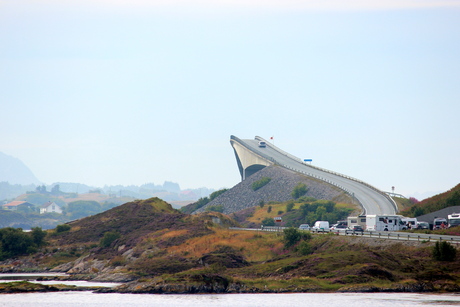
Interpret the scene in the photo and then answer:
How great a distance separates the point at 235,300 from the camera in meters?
71.6

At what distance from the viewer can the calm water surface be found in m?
65.5

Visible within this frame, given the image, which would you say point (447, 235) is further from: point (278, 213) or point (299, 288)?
point (278, 213)

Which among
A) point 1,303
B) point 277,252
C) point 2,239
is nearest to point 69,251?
point 2,239

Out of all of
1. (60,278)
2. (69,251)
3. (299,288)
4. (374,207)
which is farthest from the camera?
(374,207)

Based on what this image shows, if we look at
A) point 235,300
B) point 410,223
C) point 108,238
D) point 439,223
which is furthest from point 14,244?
point 439,223

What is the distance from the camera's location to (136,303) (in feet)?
235

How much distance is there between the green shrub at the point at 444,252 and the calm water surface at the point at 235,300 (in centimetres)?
696

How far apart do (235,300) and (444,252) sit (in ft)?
75.8

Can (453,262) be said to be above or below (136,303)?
above

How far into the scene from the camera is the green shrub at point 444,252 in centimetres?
7544

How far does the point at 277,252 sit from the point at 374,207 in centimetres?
4498

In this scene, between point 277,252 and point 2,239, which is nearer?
point 277,252

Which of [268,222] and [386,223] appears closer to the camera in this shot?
[386,223]

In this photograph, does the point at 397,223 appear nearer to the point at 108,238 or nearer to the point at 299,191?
the point at 108,238
